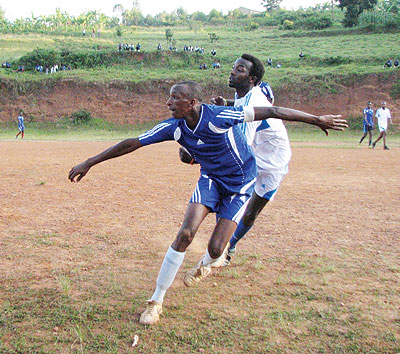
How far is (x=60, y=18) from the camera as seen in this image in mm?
78250

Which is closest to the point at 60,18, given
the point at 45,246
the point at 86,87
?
the point at 86,87

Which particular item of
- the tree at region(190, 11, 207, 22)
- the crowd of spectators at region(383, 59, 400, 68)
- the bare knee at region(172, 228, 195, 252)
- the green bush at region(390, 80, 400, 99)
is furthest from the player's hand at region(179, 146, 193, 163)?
the tree at region(190, 11, 207, 22)

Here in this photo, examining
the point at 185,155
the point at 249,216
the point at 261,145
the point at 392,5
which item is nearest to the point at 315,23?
the point at 392,5

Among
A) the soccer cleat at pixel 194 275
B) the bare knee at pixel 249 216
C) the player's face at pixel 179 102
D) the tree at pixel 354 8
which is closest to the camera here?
the player's face at pixel 179 102

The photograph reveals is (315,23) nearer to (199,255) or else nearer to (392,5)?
(392,5)

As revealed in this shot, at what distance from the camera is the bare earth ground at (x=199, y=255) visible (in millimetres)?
3682

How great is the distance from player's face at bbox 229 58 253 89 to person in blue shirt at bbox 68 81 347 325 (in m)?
1.06

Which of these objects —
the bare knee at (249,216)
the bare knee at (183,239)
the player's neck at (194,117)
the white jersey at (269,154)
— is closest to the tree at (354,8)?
the white jersey at (269,154)

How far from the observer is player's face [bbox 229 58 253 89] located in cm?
518

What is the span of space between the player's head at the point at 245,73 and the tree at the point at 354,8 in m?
70.9

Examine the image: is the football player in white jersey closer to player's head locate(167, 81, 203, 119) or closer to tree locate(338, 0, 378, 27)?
player's head locate(167, 81, 203, 119)

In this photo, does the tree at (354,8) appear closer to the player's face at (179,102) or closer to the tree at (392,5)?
the tree at (392,5)

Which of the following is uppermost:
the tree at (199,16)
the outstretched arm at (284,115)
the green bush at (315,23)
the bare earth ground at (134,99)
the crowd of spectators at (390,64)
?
the tree at (199,16)

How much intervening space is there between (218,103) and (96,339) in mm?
2806
